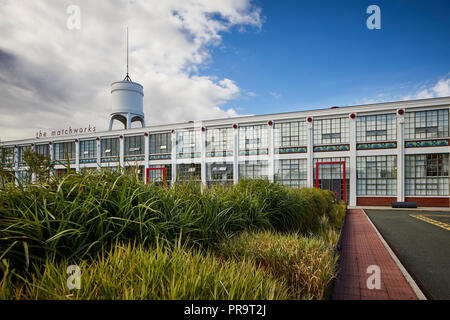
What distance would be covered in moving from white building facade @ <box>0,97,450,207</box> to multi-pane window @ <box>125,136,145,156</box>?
3059 millimetres

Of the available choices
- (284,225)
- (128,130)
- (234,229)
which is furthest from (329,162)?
(128,130)

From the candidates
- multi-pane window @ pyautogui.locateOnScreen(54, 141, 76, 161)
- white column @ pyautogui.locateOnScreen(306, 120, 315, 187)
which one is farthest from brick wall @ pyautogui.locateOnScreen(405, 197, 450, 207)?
multi-pane window @ pyautogui.locateOnScreen(54, 141, 76, 161)

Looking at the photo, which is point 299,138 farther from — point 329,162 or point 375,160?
point 375,160

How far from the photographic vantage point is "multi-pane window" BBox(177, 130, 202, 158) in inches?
1163

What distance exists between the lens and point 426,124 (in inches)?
829

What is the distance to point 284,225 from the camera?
21.1 feet

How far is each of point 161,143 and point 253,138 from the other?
13108mm

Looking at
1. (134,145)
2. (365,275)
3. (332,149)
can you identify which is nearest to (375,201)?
(332,149)

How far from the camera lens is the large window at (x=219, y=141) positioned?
27828mm

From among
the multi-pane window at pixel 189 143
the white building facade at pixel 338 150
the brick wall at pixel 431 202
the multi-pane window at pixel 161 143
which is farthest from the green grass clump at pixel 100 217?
the multi-pane window at pixel 161 143

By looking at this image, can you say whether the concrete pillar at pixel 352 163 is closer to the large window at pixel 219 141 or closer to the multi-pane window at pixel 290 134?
the multi-pane window at pixel 290 134

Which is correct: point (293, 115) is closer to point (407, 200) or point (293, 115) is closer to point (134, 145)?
point (407, 200)

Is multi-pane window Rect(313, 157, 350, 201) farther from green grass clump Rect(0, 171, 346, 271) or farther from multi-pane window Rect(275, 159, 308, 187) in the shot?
green grass clump Rect(0, 171, 346, 271)
